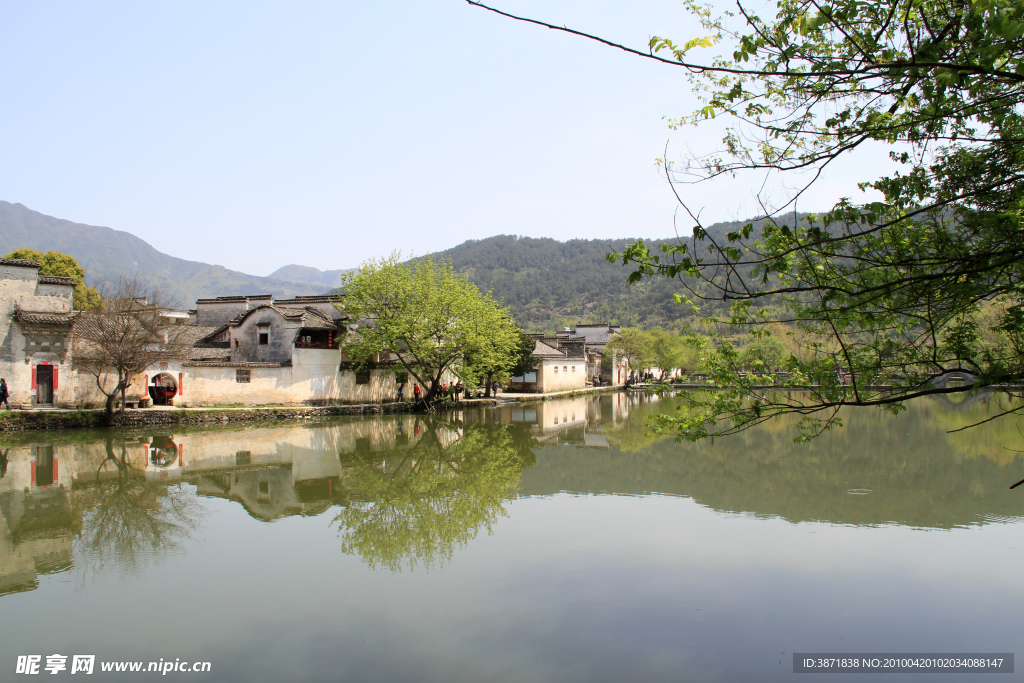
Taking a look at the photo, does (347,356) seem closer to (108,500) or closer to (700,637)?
(108,500)

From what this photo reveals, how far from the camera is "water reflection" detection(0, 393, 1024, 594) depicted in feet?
25.9

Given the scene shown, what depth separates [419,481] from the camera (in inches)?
438

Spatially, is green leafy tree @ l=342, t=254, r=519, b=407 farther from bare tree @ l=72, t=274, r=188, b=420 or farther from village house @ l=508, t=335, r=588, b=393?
village house @ l=508, t=335, r=588, b=393

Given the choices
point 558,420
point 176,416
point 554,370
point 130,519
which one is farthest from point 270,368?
point 554,370

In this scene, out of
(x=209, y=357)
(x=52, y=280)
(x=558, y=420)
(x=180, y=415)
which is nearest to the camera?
(x=180, y=415)

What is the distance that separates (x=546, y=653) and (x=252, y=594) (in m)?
3.06

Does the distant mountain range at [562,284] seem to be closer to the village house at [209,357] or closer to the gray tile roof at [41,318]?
the village house at [209,357]

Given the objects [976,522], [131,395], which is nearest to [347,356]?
[131,395]

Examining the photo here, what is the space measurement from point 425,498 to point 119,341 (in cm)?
1347

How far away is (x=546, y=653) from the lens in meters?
4.87

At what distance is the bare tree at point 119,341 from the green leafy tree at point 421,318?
21.3 feet

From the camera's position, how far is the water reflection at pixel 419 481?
790 cm

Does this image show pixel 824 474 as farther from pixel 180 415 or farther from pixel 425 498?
pixel 180 415

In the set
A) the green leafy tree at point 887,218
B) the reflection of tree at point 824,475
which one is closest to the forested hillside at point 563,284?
the reflection of tree at point 824,475
